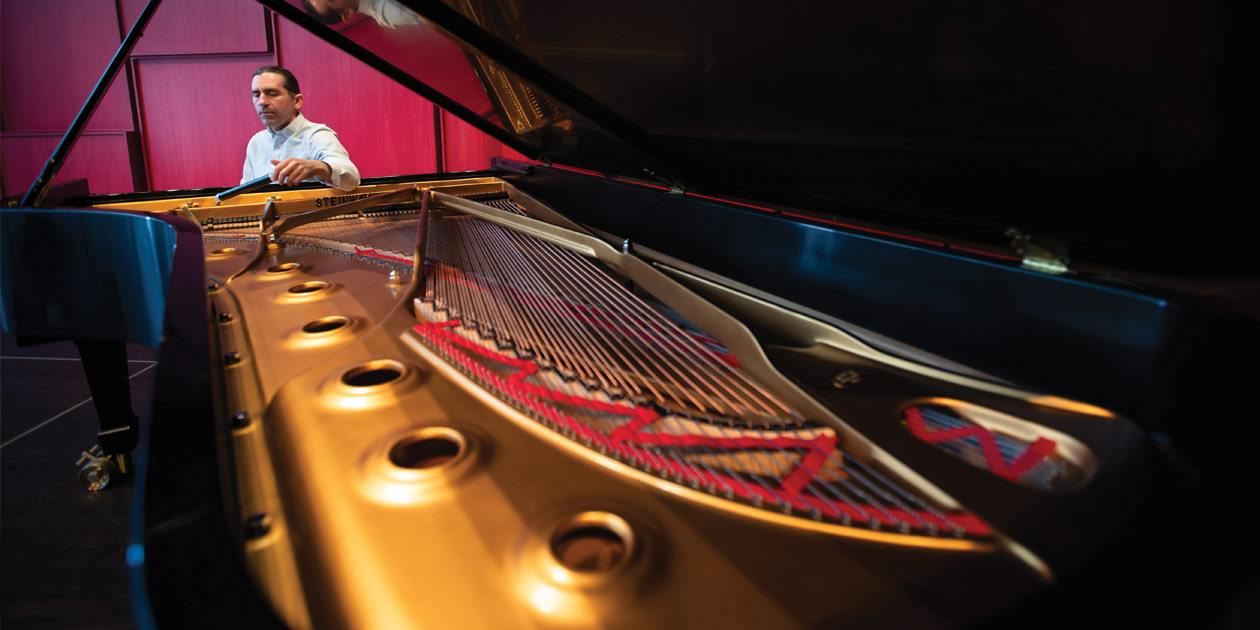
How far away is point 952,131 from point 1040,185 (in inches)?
5.9

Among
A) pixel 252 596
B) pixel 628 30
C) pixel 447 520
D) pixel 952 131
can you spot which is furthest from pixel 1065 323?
pixel 628 30

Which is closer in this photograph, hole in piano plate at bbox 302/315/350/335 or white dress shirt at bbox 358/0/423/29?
A: hole in piano plate at bbox 302/315/350/335

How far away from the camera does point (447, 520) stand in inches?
23.8

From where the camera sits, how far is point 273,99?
349 cm

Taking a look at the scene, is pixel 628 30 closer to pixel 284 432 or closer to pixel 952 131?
pixel 952 131

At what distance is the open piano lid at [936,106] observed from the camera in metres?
0.73

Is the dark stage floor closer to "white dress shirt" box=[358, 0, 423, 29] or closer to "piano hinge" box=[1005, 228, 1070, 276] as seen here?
"white dress shirt" box=[358, 0, 423, 29]

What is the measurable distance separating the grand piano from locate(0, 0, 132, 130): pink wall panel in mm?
4987

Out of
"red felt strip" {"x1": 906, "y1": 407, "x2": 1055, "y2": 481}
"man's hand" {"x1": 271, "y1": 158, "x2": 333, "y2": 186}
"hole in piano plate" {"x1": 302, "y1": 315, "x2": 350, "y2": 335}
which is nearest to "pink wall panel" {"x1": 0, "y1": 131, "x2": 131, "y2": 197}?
"man's hand" {"x1": 271, "y1": 158, "x2": 333, "y2": 186}

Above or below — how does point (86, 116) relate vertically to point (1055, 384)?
above

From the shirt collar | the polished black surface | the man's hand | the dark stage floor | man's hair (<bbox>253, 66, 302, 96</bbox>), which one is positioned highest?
man's hair (<bbox>253, 66, 302, 96</bbox>)

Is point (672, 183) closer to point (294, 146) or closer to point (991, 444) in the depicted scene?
point (991, 444)

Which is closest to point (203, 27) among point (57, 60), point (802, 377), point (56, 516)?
point (57, 60)

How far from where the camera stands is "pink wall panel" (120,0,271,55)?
4.76 metres
